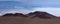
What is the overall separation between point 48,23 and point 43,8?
0.17m

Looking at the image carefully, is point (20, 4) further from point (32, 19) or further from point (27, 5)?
point (32, 19)

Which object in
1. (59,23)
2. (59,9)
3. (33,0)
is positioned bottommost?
(59,23)

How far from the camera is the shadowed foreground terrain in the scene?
1089mm

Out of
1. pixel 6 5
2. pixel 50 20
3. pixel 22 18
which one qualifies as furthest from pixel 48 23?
pixel 6 5

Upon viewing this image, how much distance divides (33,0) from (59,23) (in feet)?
1.21

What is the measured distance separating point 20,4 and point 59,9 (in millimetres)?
415

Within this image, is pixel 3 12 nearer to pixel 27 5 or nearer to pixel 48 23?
pixel 27 5

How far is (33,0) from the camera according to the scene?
111cm

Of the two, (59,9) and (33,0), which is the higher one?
(33,0)

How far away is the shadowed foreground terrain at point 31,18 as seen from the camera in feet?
3.57

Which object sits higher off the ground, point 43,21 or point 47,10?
point 47,10

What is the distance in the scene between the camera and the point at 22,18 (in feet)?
3.64

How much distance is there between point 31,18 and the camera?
111cm

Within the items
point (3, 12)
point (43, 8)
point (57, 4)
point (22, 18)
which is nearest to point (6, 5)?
point (3, 12)
